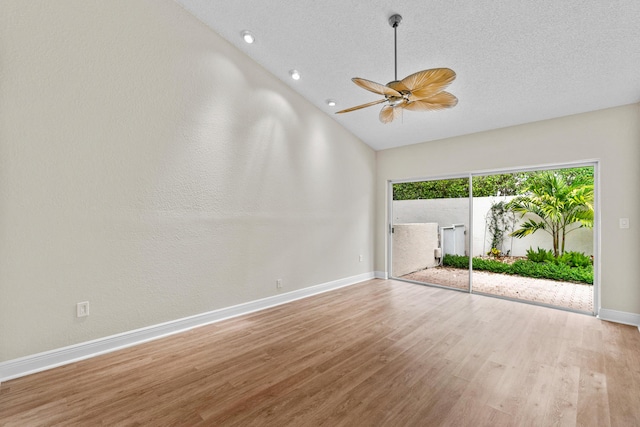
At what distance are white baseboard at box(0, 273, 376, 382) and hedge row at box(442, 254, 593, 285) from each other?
3257 millimetres

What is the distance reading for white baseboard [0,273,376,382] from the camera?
7.63 feet

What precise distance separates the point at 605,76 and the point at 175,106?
488cm

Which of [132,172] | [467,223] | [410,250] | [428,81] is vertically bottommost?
[410,250]

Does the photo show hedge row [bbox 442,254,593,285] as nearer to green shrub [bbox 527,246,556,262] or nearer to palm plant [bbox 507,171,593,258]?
green shrub [bbox 527,246,556,262]

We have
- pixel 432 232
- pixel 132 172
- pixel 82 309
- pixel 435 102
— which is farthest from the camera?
pixel 432 232

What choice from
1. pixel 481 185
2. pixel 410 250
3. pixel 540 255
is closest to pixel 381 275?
pixel 410 250

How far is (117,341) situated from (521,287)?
18.6 feet

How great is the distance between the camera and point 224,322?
354 centimetres

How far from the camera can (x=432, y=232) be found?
5652 millimetres

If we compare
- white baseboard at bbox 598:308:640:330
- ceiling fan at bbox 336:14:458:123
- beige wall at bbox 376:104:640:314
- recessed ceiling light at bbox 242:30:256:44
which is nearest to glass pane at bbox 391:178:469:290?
beige wall at bbox 376:104:640:314

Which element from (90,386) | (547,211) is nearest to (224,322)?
(90,386)

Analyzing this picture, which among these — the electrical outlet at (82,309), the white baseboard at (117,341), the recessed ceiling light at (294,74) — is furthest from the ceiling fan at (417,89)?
the electrical outlet at (82,309)

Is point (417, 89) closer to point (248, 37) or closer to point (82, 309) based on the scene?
point (248, 37)

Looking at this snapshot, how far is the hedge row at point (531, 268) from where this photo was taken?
418 cm
